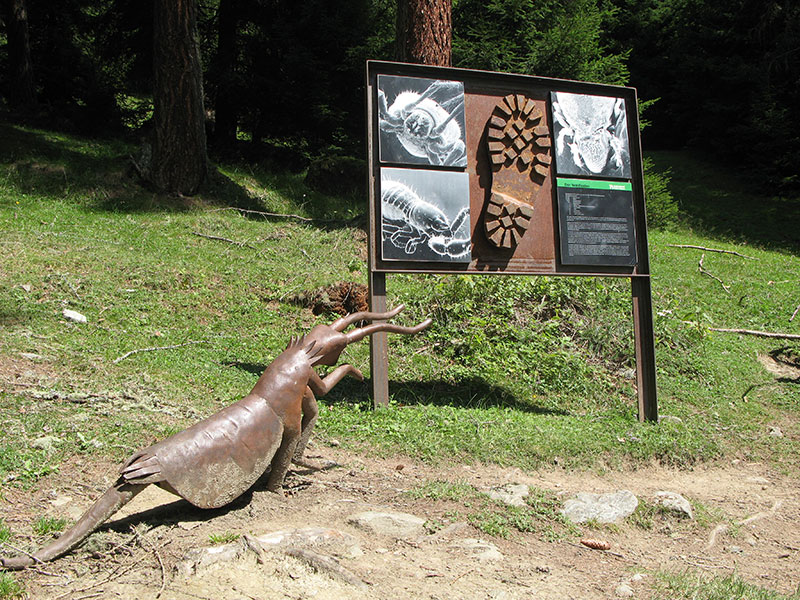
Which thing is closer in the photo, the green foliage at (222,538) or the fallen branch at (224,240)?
the green foliage at (222,538)

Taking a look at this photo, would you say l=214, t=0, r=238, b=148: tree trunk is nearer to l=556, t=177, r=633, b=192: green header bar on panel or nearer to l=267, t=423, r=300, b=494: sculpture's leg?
l=556, t=177, r=633, b=192: green header bar on panel

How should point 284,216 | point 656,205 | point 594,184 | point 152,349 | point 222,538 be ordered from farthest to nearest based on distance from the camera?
point 656,205 < point 284,216 < point 594,184 < point 152,349 < point 222,538

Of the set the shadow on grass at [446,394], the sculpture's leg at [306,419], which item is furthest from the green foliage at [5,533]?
the shadow on grass at [446,394]

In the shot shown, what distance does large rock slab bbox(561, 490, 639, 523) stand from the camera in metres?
4.21

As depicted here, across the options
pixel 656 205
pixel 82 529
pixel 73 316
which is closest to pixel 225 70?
pixel 656 205

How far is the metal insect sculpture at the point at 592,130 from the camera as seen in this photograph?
21.0 feet

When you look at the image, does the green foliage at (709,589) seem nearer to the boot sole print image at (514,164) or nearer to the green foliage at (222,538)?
the green foliage at (222,538)

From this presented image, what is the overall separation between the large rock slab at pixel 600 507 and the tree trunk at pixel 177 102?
9113mm

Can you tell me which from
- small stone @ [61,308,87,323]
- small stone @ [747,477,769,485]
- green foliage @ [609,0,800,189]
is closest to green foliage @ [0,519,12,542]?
small stone @ [61,308,87,323]

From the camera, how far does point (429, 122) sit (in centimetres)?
589

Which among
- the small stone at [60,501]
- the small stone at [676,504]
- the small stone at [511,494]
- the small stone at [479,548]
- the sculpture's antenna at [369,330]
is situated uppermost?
the sculpture's antenna at [369,330]

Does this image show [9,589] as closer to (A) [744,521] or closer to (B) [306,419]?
(B) [306,419]

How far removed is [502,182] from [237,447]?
12.0 ft

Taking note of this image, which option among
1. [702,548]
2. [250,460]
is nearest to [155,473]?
[250,460]
